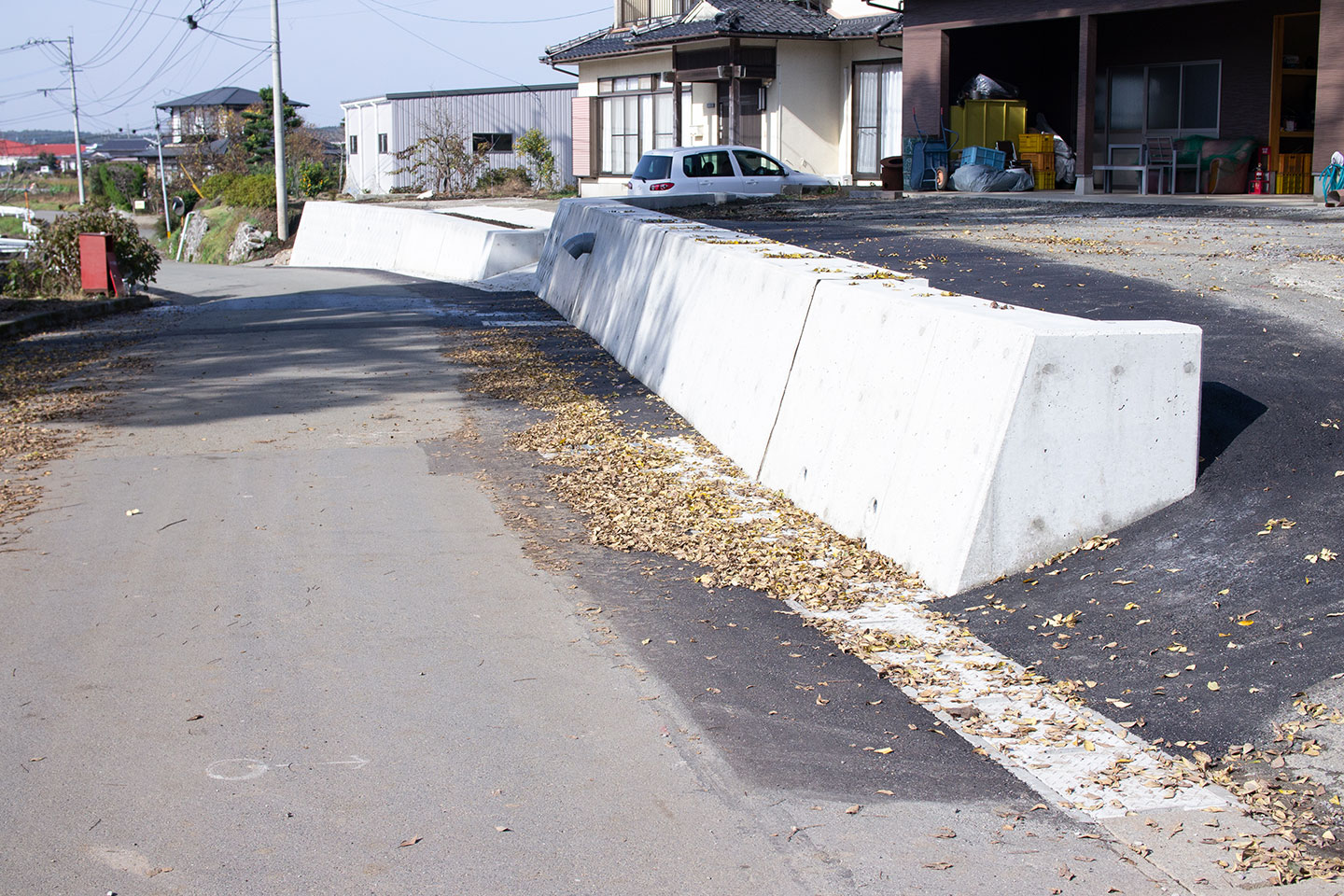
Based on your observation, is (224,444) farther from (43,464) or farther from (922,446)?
(922,446)

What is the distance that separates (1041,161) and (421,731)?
22.7 m

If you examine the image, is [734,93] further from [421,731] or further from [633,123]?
[421,731]

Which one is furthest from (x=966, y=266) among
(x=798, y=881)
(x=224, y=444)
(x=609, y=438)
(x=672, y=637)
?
(x=798, y=881)

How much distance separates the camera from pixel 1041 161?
976 inches

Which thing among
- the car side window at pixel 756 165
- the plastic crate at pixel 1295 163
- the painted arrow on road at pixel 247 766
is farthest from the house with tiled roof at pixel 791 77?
the painted arrow on road at pixel 247 766

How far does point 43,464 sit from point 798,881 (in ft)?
22.9

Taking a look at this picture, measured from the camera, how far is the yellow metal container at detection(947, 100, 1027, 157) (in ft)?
82.7

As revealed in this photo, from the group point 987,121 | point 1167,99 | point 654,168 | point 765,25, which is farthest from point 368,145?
point 1167,99

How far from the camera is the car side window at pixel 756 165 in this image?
86.1 ft

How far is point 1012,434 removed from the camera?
215 inches

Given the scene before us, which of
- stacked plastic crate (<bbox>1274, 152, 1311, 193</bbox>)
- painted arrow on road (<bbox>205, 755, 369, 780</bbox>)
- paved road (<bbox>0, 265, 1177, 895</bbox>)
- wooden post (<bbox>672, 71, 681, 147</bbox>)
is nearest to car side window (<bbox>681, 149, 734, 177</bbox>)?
wooden post (<bbox>672, 71, 681, 147</bbox>)

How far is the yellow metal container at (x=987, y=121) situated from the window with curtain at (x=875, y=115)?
579 centimetres

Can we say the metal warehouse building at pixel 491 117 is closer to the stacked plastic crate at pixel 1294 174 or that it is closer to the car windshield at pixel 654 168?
the car windshield at pixel 654 168

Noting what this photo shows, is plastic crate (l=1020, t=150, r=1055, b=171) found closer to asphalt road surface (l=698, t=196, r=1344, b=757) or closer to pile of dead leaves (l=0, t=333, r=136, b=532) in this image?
asphalt road surface (l=698, t=196, r=1344, b=757)
